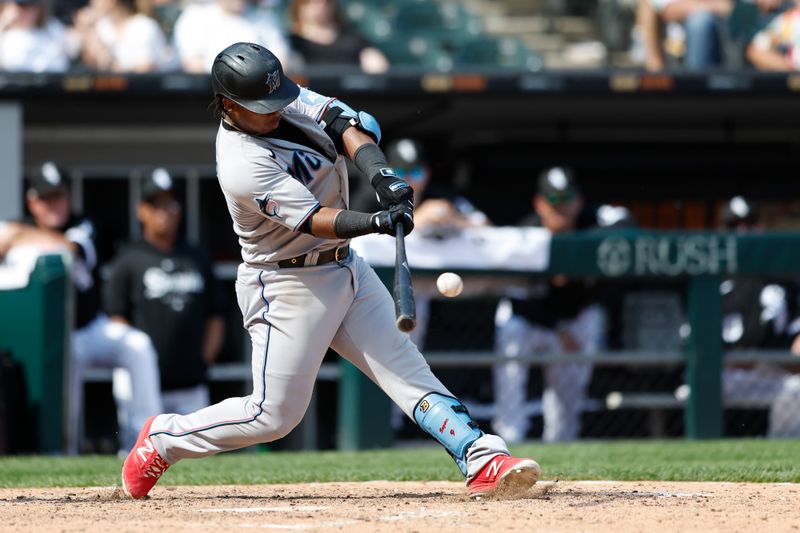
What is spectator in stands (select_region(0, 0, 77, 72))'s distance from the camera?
8500mm

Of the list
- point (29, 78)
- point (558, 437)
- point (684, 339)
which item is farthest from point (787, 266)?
point (29, 78)

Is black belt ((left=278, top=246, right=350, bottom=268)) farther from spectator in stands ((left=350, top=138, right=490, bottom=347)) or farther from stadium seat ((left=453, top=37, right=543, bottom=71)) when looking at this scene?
stadium seat ((left=453, top=37, right=543, bottom=71))

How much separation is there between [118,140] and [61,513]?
205 inches

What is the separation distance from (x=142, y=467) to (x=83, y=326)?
309 cm

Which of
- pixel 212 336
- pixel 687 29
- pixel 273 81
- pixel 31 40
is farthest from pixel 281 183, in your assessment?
pixel 687 29

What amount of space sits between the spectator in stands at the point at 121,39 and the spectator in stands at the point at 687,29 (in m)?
3.11

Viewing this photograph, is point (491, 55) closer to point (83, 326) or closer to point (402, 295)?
point (83, 326)

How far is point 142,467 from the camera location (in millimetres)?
4742

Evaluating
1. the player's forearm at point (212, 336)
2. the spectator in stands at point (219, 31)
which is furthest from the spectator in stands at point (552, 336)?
the spectator in stands at point (219, 31)

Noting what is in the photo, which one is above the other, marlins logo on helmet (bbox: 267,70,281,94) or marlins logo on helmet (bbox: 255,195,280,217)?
marlins logo on helmet (bbox: 267,70,281,94)

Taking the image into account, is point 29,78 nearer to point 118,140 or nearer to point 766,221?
point 118,140

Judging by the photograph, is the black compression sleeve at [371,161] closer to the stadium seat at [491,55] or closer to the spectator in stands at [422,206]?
the spectator in stands at [422,206]

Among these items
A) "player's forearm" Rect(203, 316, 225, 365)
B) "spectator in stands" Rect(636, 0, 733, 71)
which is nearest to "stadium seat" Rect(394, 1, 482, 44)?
"spectator in stands" Rect(636, 0, 733, 71)

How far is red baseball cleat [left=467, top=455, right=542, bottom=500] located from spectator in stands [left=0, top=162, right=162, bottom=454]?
339 cm
